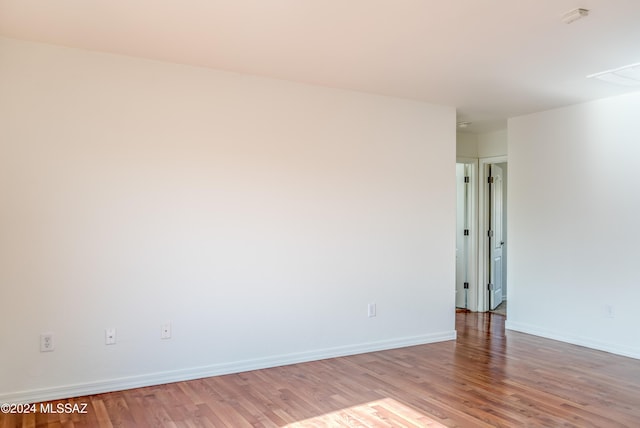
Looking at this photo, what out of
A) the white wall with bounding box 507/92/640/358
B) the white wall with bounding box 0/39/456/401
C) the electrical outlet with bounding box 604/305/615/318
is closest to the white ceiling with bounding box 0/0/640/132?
the white wall with bounding box 0/39/456/401

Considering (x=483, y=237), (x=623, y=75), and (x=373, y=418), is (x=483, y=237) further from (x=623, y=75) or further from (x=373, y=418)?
(x=373, y=418)

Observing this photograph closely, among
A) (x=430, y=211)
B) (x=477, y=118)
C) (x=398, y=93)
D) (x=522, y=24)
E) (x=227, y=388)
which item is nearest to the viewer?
(x=522, y=24)

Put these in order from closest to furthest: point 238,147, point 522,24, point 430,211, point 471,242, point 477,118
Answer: point 522,24 < point 238,147 < point 430,211 < point 477,118 < point 471,242

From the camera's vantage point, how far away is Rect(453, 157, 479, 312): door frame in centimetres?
636

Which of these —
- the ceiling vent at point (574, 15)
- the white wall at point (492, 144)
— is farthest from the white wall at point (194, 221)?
the ceiling vent at point (574, 15)

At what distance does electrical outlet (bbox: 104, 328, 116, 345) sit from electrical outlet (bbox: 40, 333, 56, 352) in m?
0.33

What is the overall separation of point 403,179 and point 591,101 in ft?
6.70

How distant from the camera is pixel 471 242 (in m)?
6.40

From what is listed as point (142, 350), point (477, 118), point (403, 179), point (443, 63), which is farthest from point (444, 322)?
point (142, 350)

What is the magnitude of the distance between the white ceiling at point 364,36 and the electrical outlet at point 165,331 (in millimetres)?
2034

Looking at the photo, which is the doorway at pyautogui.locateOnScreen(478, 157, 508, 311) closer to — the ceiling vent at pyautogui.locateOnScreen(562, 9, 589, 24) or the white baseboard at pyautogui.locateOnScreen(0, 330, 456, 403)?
the white baseboard at pyautogui.locateOnScreen(0, 330, 456, 403)

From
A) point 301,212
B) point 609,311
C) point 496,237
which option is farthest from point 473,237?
point 301,212

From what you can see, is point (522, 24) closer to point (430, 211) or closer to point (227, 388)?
point (430, 211)

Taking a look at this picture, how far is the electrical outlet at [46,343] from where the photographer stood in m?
3.11
